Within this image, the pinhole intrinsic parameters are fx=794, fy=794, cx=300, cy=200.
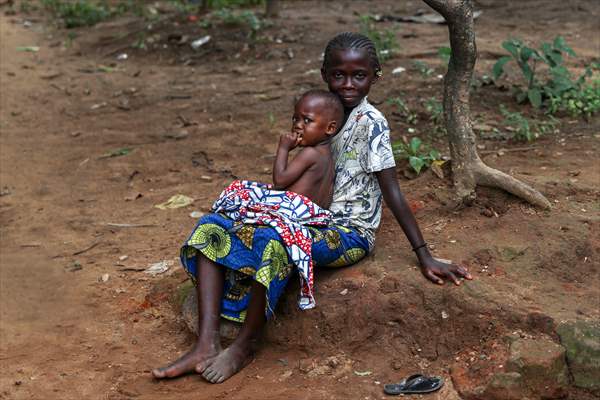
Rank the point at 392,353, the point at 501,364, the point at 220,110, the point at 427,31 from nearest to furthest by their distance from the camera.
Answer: the point at 501,364, the point at 392,353, the point at 220,110, the point at 427,31

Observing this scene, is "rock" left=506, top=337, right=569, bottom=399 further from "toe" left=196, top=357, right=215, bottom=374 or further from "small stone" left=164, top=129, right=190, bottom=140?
"small stone" left=164, top=129, right=190, bottom=140

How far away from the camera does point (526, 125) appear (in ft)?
15.4

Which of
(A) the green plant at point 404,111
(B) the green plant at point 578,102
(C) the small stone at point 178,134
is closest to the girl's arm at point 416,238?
(A) the green plant at point 404,111

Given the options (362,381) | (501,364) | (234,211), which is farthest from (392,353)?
(234,211)

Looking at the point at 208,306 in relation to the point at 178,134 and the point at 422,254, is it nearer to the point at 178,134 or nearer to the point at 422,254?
the point at 422,254

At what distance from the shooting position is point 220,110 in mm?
6191

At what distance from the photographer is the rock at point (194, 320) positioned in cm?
337

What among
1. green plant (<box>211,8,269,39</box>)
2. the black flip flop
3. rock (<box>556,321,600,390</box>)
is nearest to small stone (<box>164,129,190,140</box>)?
green plant (<box>211,8,269,39</box>)

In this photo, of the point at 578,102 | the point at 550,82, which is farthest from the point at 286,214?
the point at 550,82

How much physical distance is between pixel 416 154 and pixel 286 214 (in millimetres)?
1431

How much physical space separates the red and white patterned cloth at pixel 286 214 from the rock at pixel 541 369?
0.81 meters

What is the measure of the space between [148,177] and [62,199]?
572 millimetres

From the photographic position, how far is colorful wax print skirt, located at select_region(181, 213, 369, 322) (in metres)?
3.06

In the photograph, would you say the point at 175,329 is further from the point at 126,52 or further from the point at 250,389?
the point at 126,52
